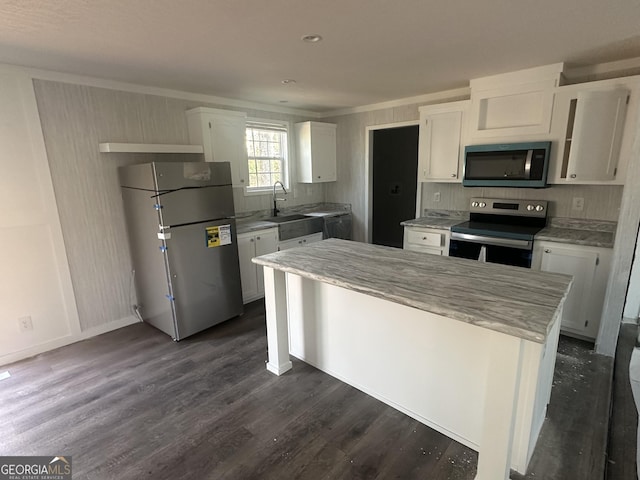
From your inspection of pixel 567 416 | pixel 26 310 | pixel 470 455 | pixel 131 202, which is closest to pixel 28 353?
pixel 26 310

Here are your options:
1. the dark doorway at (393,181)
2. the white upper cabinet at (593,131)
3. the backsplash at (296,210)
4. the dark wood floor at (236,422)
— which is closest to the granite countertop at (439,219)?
the white upper cabinet at (593,131)

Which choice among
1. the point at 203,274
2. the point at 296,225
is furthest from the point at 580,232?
the point at 203,274

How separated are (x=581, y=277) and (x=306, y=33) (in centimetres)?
283

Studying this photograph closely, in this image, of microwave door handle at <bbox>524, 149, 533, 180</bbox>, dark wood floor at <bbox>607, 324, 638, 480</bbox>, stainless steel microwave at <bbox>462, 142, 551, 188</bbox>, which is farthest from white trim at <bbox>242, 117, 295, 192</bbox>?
dark wood floor at <bbox>607, 324, 638, 480</bbox>

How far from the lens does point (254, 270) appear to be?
383cm

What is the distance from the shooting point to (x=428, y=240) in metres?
3.59

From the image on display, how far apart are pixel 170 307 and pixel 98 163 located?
150 centimetres

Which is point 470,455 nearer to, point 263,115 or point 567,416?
point 567,416

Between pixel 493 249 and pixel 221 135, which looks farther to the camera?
pixel 221 135

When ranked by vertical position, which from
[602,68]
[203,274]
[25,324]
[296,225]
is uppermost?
[602,68]

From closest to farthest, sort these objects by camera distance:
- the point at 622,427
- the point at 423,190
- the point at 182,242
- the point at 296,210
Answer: the point at 622,427 → the point at 182,242 → the point at 423,190 → the point at 296,210

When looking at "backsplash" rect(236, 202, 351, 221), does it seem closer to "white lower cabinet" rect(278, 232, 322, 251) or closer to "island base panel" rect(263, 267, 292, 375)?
"white lower cabinet" rect(278, 232, 322, 251)

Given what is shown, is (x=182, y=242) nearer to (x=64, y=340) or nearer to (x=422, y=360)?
A: (x=64, y=340)

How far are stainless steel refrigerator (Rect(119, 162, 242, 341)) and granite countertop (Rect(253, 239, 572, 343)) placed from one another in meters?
1.11
